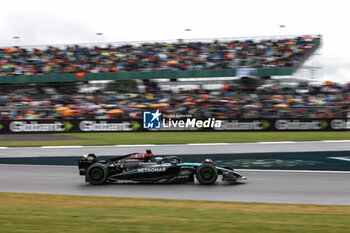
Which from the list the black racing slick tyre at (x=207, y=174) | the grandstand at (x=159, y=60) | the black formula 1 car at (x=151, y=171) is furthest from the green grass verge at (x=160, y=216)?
the grandstand at (x=159, y=60)

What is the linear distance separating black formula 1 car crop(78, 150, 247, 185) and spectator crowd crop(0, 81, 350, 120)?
16518 millimetres

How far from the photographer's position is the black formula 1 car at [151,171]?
8.12 m

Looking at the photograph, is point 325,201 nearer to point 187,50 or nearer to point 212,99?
point 212,99

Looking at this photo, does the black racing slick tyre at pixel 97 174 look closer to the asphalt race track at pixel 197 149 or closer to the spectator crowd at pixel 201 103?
the asphalt race track at pixel 197 149

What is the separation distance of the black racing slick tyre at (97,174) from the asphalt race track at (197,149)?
6489 mm

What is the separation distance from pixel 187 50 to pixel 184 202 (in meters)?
25.8

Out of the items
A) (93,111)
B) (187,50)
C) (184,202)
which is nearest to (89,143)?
(93,111)

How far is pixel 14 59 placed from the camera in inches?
1336

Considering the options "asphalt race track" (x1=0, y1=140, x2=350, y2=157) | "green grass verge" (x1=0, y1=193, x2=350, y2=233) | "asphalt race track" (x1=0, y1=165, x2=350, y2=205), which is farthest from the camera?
"asphalt race track" (x1=0, y1=140, x2=350, y2=157)

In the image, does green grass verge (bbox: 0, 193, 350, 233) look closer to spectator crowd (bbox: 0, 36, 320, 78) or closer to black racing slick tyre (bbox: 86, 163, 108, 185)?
black racing slick tyre (bbox: 86, 163, 108, 185)

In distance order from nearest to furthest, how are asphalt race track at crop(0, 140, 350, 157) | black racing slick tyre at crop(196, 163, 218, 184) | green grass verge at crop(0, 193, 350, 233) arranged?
green grass verge at crop(0, 193, 350, 233), black racing slick tyre at crop(196, 163, 218, 184), asphalt race track at crop(0, 140, 350, 157)

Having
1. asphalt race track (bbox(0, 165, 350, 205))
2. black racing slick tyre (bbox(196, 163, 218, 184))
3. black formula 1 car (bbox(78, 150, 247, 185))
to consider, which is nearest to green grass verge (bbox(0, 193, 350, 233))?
asphalt race track (bbox(0, 165, 350, 205))

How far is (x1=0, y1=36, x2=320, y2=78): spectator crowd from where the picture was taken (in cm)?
2938

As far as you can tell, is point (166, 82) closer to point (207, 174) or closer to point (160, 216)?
point (207, 174)
